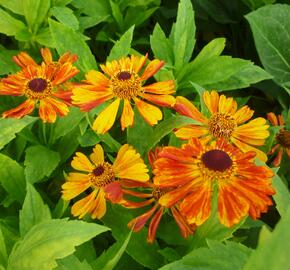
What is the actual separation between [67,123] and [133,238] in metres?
0.23

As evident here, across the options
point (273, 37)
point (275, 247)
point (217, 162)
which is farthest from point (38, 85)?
point (273, 37)

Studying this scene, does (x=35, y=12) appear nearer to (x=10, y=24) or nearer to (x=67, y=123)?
(x=10, y=24)

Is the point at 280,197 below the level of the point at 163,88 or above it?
below

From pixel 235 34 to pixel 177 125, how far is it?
814mm

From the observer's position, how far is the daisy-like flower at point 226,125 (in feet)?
2.69

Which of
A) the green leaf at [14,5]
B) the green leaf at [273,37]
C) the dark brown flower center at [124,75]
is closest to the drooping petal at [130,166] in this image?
the dark brown flower center at [124,75]

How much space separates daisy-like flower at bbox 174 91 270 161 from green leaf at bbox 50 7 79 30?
31 centimetres

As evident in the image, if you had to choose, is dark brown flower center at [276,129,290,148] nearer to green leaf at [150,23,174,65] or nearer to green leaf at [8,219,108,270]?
green leaf at [150,23,174,65]

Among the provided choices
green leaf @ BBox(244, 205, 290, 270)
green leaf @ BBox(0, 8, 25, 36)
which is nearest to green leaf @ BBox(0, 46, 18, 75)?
green leaf @ BBox(0, 8, 25, 36)

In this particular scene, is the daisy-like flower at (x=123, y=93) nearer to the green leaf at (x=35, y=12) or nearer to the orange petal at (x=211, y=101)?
the orange petal at (x=211, y=101)

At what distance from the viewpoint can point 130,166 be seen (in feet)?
2.56

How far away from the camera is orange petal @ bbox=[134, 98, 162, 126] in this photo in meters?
0.78

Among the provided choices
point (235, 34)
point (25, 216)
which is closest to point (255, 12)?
point (235, 34)

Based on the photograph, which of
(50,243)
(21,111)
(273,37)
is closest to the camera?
(50,243)
